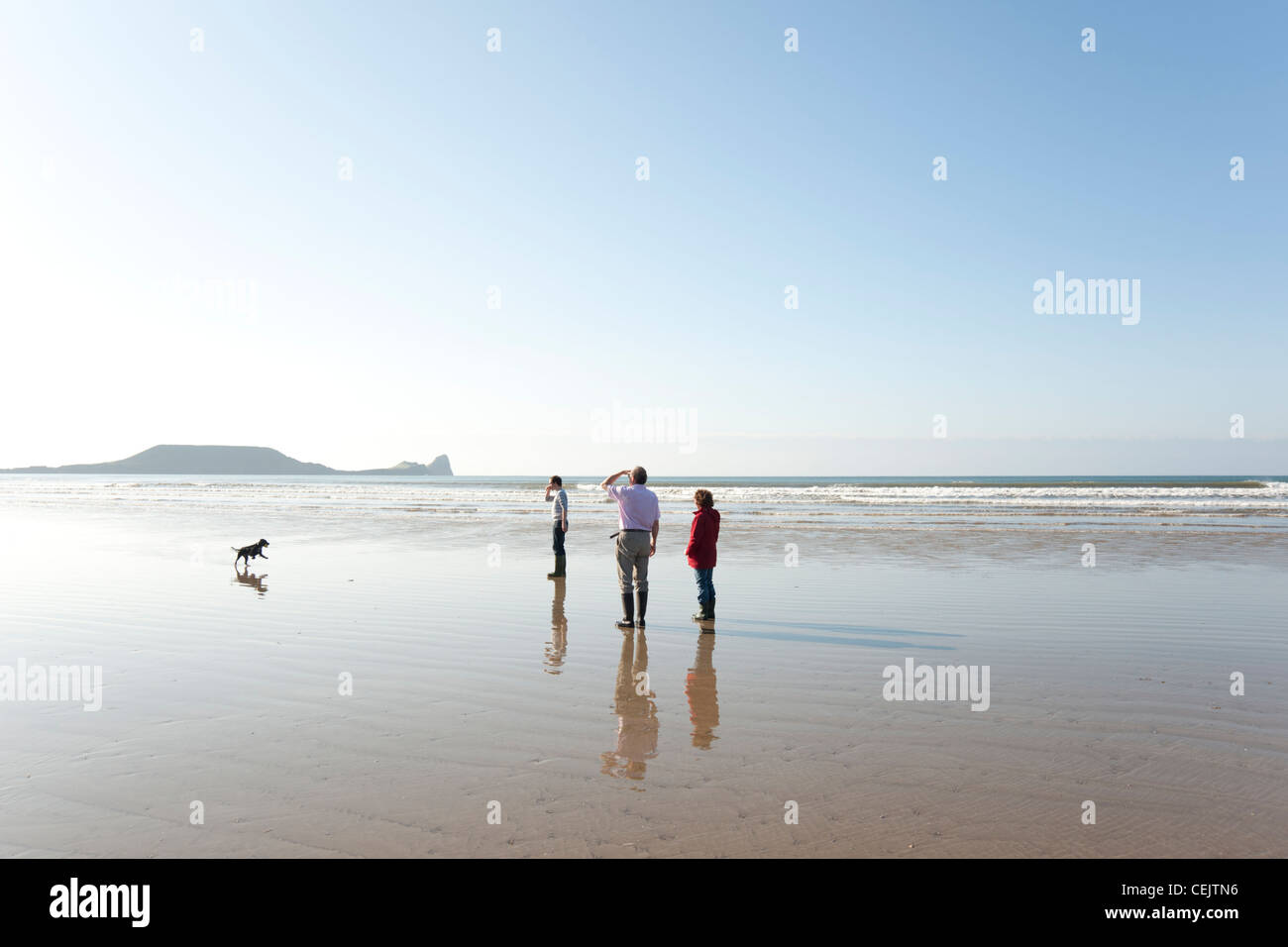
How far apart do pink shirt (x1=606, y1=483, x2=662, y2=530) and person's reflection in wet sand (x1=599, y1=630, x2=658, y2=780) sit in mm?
1846

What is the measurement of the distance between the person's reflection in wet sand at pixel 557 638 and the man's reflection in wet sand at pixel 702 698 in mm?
1440

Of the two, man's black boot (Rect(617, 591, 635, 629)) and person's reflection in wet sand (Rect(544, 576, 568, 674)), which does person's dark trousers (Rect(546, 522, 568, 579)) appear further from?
man's black boot (Rect(617, 591, 635, 629))

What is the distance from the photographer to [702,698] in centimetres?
677

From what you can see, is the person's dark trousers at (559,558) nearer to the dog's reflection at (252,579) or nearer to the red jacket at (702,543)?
the red jacket at (702,543)

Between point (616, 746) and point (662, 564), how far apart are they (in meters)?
10.8

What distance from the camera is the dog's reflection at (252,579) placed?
12.9m

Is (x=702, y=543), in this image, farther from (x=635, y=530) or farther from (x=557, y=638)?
(x=557, y=638)

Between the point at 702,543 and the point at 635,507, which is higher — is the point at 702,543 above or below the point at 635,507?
below

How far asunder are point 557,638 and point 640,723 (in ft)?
11.0

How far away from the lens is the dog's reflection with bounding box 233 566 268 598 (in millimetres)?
12883

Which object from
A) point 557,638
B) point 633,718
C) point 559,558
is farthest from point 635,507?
point 559,558

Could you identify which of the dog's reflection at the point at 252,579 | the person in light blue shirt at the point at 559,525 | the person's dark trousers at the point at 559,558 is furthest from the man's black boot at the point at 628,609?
the dog's reflection at the point at 252,579

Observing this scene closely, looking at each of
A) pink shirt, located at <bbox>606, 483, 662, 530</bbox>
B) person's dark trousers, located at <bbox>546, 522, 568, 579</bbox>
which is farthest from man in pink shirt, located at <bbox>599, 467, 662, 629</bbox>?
person's dark trousers, located at <bbox>546, 522, 568, 579</bbox>
